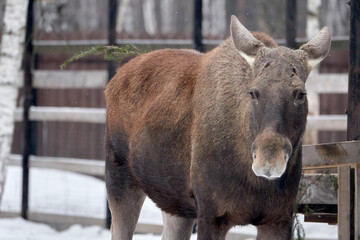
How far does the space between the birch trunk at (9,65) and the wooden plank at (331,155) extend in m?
4.77

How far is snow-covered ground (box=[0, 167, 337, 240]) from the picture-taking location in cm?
778

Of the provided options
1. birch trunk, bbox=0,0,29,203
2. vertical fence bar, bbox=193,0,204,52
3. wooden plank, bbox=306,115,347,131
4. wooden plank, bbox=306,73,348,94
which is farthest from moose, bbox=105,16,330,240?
birch trunk, bbox=0,0,29,203

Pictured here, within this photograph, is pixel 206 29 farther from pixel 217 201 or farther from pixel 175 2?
pixel 217 201

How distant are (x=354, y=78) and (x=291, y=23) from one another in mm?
2323

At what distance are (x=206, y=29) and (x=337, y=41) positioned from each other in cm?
1769

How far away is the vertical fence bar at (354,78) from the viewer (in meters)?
5.12

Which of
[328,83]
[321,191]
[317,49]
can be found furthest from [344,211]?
[328,83]

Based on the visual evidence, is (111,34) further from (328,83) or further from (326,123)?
(326,123)

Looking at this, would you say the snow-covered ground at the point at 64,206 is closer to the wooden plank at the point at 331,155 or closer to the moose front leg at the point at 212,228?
the wooden plank at the point at 331,155

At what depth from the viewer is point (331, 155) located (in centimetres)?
496

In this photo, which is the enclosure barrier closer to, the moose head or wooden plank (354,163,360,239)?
wooden plank (354,163,360,239)

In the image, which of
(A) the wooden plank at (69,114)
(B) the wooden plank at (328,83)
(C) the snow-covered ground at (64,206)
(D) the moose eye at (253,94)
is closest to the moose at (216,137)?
(D) the moose eye at (253,94)

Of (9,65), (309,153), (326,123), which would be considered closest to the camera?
(309,153)

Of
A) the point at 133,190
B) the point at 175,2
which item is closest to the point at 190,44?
the point at 133,190
